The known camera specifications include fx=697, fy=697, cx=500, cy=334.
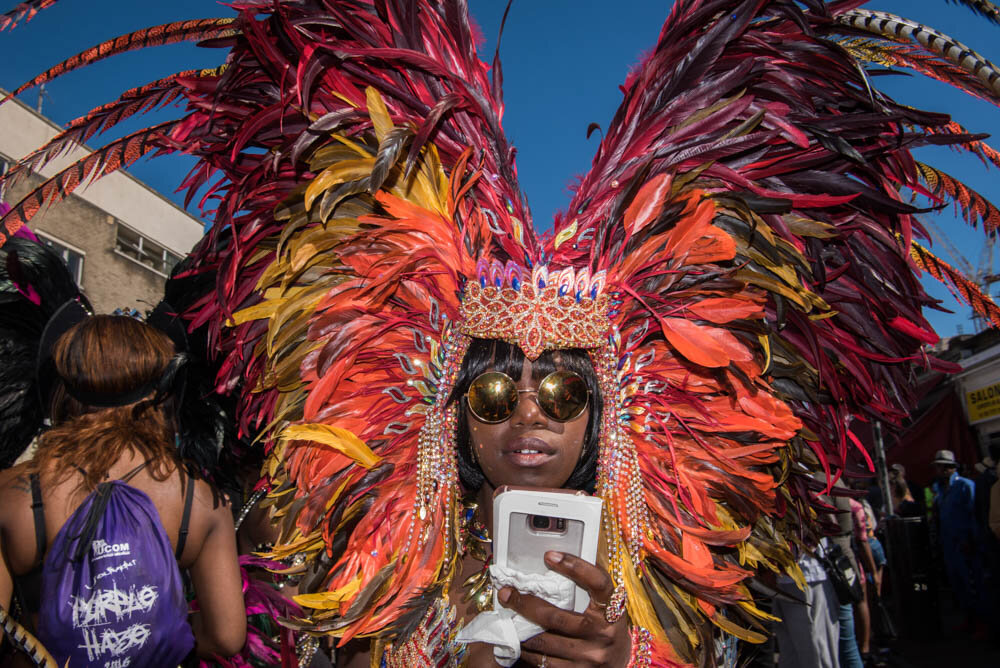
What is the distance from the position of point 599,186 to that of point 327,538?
1299mm

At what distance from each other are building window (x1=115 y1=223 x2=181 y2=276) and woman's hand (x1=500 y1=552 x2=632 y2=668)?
49.7ft

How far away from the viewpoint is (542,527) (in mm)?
1758

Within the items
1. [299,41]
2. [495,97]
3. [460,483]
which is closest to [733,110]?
[495,97]

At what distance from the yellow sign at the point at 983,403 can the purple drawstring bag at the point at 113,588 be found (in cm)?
1140

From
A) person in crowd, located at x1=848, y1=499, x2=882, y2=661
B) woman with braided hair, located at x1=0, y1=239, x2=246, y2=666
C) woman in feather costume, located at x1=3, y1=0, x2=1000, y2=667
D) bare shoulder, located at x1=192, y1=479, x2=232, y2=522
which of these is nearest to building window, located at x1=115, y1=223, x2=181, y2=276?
person in crowd, located at x1=848, y1=499, x2=882, y2=661

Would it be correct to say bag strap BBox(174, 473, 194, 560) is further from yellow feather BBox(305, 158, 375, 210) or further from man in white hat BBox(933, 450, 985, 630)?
man in white hat BBox(933, 450, 985, 630)

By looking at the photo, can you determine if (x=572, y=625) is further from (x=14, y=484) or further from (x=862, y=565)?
(x=862, y=565)

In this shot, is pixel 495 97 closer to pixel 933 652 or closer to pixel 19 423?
pixel 19 423

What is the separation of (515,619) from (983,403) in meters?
11.4

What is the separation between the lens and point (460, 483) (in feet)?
6.84

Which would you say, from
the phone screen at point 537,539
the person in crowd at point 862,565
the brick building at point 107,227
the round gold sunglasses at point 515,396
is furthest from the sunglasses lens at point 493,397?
the brick building at point 107,227

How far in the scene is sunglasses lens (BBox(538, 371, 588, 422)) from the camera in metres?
1.87

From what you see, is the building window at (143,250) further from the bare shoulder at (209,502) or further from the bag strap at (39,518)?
the bag strap at (39,518)

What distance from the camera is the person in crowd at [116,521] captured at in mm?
1952
